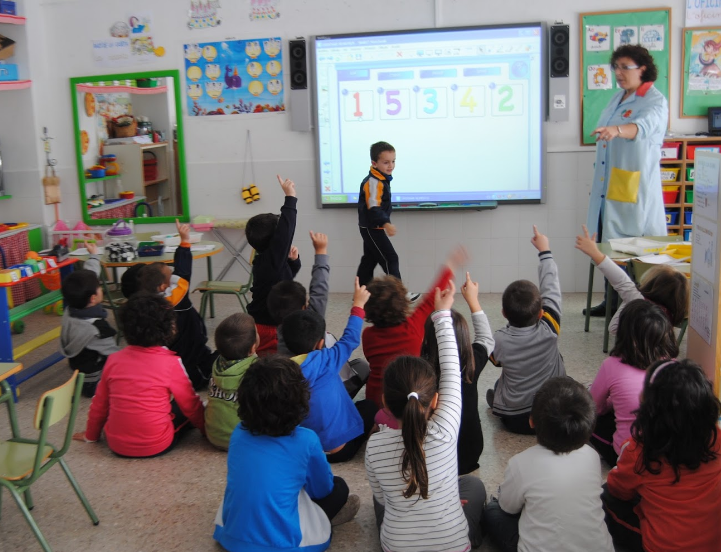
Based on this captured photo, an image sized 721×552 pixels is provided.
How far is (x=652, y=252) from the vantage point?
4195mm

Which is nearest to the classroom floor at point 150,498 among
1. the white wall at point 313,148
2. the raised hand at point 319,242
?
the raised hand at point 319,242

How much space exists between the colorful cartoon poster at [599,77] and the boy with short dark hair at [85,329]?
13.1ft

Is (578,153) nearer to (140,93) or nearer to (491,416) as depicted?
(491,416)

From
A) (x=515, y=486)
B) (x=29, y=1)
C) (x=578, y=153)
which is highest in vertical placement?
(x=29, y=1)

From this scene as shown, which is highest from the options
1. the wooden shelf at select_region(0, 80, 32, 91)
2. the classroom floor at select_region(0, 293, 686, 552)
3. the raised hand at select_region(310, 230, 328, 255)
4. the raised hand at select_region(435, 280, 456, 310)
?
the wooden shelf at select_region(0, 80, 32, 91)

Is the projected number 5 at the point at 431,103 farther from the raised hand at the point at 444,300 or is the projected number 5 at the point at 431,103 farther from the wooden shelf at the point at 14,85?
the raised hand at the point at 444,300

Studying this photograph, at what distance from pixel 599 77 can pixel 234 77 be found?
298cm

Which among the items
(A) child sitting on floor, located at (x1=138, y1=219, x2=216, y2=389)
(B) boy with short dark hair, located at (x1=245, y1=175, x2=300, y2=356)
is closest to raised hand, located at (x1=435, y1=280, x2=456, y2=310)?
(B) boy with short dark hair, located at (x1=245, y1=175, x2=300, y2=356)

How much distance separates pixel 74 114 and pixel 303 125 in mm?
2122

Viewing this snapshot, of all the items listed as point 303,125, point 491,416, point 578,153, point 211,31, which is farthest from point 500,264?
point 211,31

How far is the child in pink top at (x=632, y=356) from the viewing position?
110 inches

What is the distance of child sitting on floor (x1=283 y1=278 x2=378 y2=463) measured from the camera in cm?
295

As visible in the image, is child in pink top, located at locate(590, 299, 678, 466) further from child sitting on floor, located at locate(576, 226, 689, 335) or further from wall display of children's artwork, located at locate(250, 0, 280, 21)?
wall display of children's artwork, located at locate(250, 0, 280, 21)

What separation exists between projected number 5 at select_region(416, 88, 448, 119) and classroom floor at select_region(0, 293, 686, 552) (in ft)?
9.27
